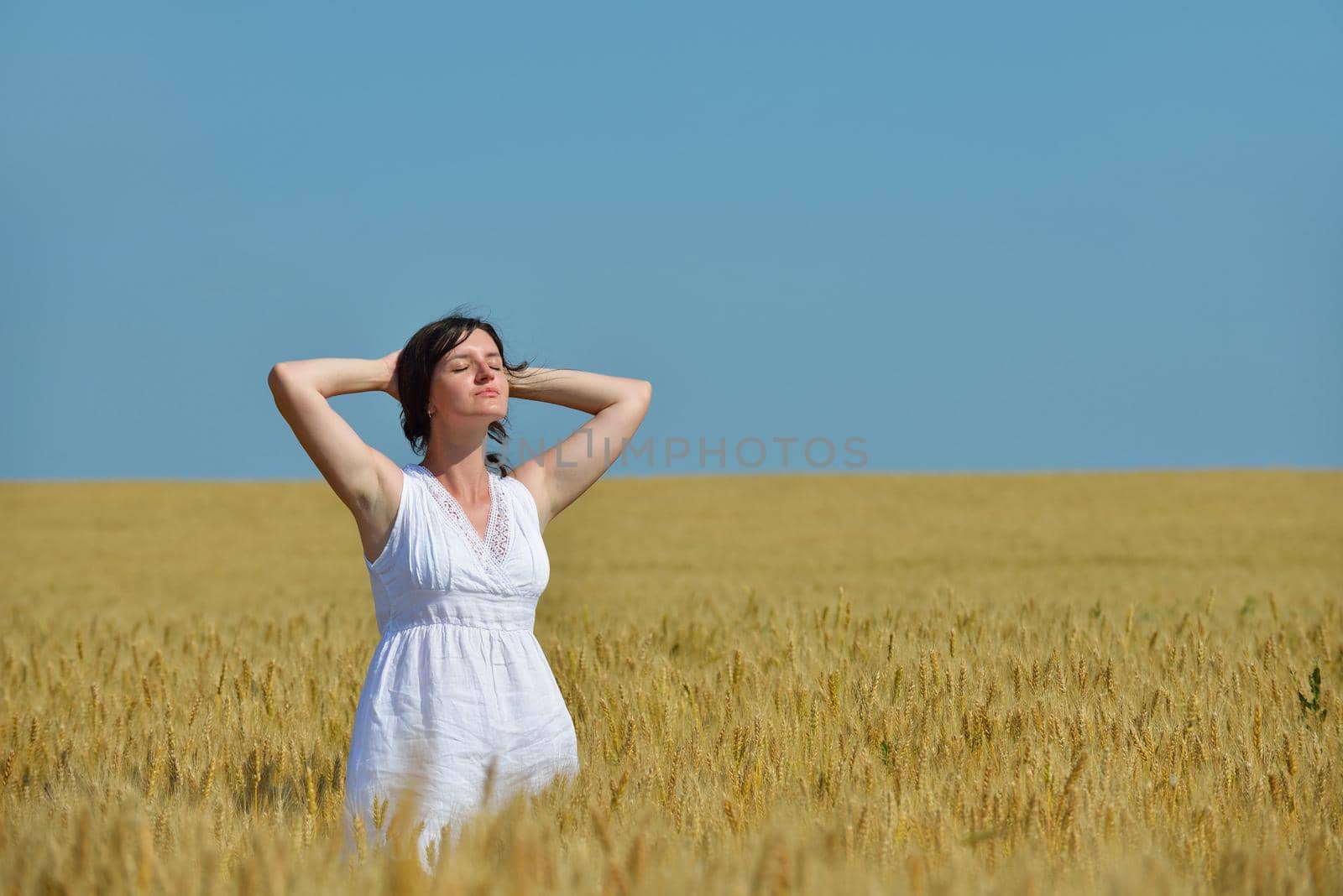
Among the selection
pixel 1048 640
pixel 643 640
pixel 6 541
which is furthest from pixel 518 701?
pixel 6 541

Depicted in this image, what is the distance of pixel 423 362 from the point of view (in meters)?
3.29

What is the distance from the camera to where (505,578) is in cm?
329

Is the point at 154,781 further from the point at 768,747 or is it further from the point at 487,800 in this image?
the point at 768,747

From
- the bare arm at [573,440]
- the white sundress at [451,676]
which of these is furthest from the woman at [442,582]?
the bare arm at [573,440]

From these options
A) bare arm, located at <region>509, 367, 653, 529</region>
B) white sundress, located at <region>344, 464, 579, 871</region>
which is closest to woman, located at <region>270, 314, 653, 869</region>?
white sundress, located at <region>344, 464, 579, 871</region>

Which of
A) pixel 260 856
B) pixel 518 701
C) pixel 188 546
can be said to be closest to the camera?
pixel 260 856

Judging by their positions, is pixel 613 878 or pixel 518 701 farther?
pixel 518 701

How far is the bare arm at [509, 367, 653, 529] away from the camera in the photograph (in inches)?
141

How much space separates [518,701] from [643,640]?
9.54 feet

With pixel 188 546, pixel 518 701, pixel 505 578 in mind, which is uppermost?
pixel 188 546

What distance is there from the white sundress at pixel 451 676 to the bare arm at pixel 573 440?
25cm

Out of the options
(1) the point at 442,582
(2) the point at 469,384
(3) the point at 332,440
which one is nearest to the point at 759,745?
(1) the point at 442,582

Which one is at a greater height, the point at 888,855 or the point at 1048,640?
the point at 1048,640

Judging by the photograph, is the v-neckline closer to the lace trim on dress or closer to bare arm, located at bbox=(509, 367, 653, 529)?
the lace trim on dress
